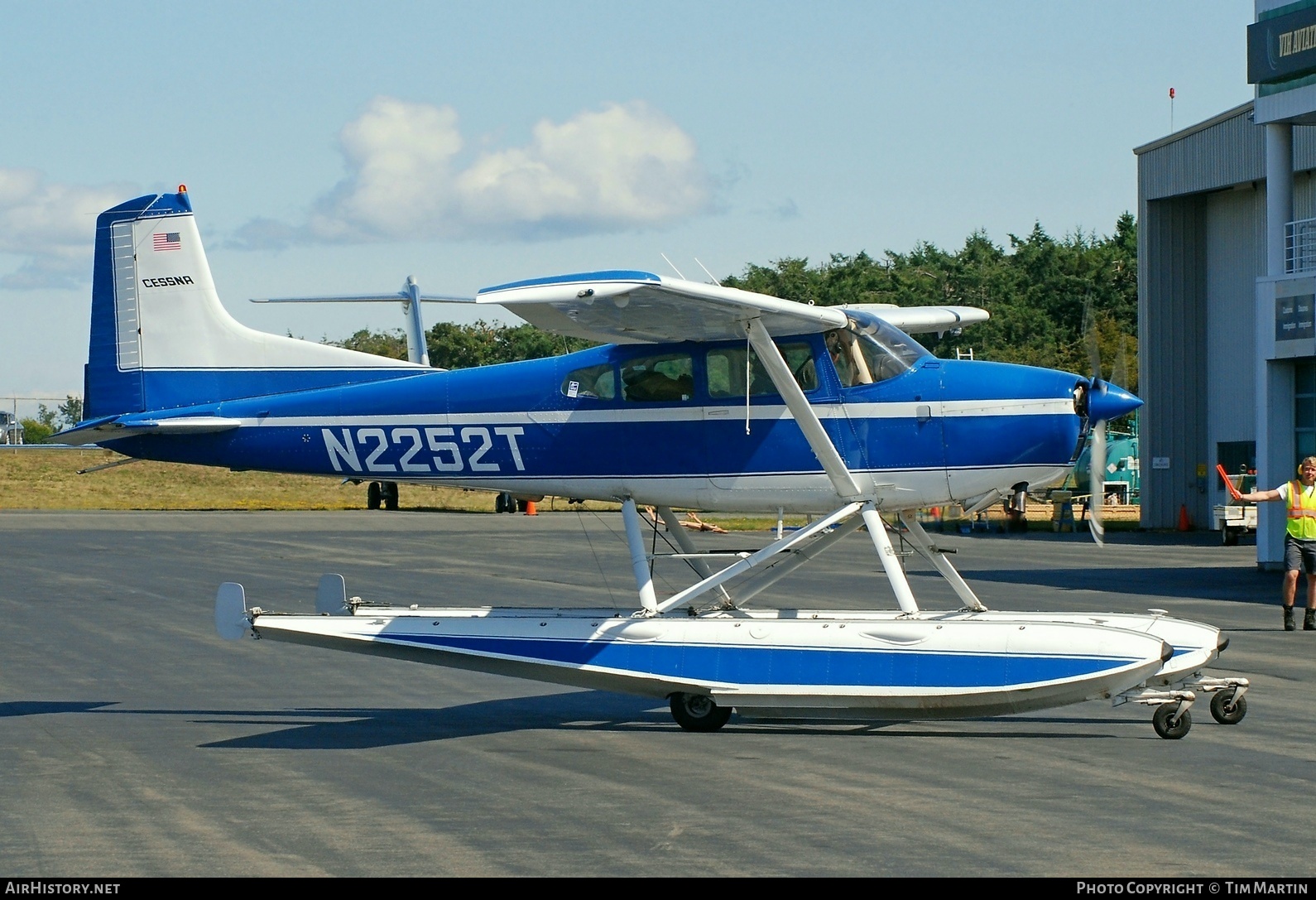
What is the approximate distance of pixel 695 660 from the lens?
34.2 feet

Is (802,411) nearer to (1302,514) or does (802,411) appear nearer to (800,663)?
(800,663)

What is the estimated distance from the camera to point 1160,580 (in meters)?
23.4

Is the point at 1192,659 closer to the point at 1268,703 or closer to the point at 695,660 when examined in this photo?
the point at 1268,703

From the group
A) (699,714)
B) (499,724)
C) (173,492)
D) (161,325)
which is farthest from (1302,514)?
(173,492)

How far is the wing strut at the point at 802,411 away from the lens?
34.9ft

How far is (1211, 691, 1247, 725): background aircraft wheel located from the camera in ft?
34.1

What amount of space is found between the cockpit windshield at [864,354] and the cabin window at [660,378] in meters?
1.10

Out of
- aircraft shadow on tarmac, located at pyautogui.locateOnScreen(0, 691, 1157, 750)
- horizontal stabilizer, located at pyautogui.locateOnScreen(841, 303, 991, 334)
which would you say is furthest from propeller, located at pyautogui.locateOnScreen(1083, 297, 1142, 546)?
horizontal stabilizer, located at pyautogui.locateOnScreen(841, 303, 991, 334)

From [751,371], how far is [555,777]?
3852 mm

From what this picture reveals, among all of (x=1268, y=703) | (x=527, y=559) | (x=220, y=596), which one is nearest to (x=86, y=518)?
(x=527, y=559)

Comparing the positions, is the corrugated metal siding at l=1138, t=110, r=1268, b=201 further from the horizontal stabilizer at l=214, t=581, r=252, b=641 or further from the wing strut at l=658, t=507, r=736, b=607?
the horizontal stabilizer at l=214, t=581, r=252, b=641

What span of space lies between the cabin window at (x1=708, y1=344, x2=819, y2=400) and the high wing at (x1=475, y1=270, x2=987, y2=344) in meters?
0.13

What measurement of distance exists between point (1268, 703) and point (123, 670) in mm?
9783

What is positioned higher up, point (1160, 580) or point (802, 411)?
point (802, 411)
